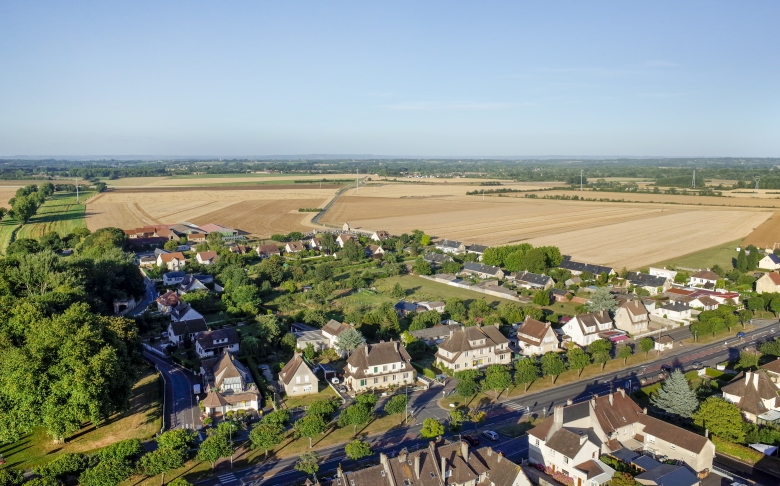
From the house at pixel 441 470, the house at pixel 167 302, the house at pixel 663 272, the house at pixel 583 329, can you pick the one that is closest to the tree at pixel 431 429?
the house at pixel 441 470

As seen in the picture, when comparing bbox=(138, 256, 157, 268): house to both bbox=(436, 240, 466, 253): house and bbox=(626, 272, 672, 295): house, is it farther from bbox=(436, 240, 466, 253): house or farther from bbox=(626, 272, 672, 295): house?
bbox=(626, 272, 672, 295): house

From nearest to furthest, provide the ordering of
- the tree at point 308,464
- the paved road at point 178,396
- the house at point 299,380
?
the tree at point 308,464
the paved road at point 178,396
the house at point 299,380

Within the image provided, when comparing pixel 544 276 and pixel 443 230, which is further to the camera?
pixel 443 230

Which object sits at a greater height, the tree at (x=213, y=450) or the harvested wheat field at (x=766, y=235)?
the harvested wheat field at (x=766, y=235)

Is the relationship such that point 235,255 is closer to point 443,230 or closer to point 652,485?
point 443,230

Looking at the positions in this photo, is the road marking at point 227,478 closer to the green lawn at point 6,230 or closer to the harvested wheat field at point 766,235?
the green lawn at point 6,230

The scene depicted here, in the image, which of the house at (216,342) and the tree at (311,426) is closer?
the tree at (311,426)

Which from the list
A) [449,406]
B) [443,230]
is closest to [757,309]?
[449,406]

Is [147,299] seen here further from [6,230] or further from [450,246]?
[6,230]
